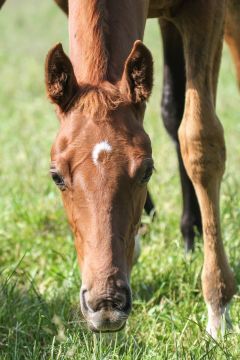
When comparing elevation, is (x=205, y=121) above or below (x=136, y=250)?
above

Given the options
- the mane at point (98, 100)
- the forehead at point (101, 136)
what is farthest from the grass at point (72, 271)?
the mane at point (98, 100)

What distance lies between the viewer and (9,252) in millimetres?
5992

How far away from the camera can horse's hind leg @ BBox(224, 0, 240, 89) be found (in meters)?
6.12

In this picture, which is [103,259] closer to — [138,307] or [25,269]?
[138,307]

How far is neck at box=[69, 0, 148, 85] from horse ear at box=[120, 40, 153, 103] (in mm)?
113

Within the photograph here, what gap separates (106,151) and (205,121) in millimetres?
1203

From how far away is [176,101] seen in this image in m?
6.31

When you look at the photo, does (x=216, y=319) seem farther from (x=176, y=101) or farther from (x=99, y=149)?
(x=176, y=101)

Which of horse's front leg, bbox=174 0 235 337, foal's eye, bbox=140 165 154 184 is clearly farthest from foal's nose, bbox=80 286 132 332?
horse's front leg, bbox=174 0 235 337

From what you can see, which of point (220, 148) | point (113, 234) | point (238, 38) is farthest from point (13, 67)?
point (113, 234)

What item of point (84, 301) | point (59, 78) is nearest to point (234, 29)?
point (59, 78)

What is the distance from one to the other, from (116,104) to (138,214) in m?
0.53

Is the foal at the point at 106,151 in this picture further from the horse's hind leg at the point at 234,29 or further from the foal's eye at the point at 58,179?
the horse's hind leg at the point at 234,29

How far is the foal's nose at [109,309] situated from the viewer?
11.9 feet
